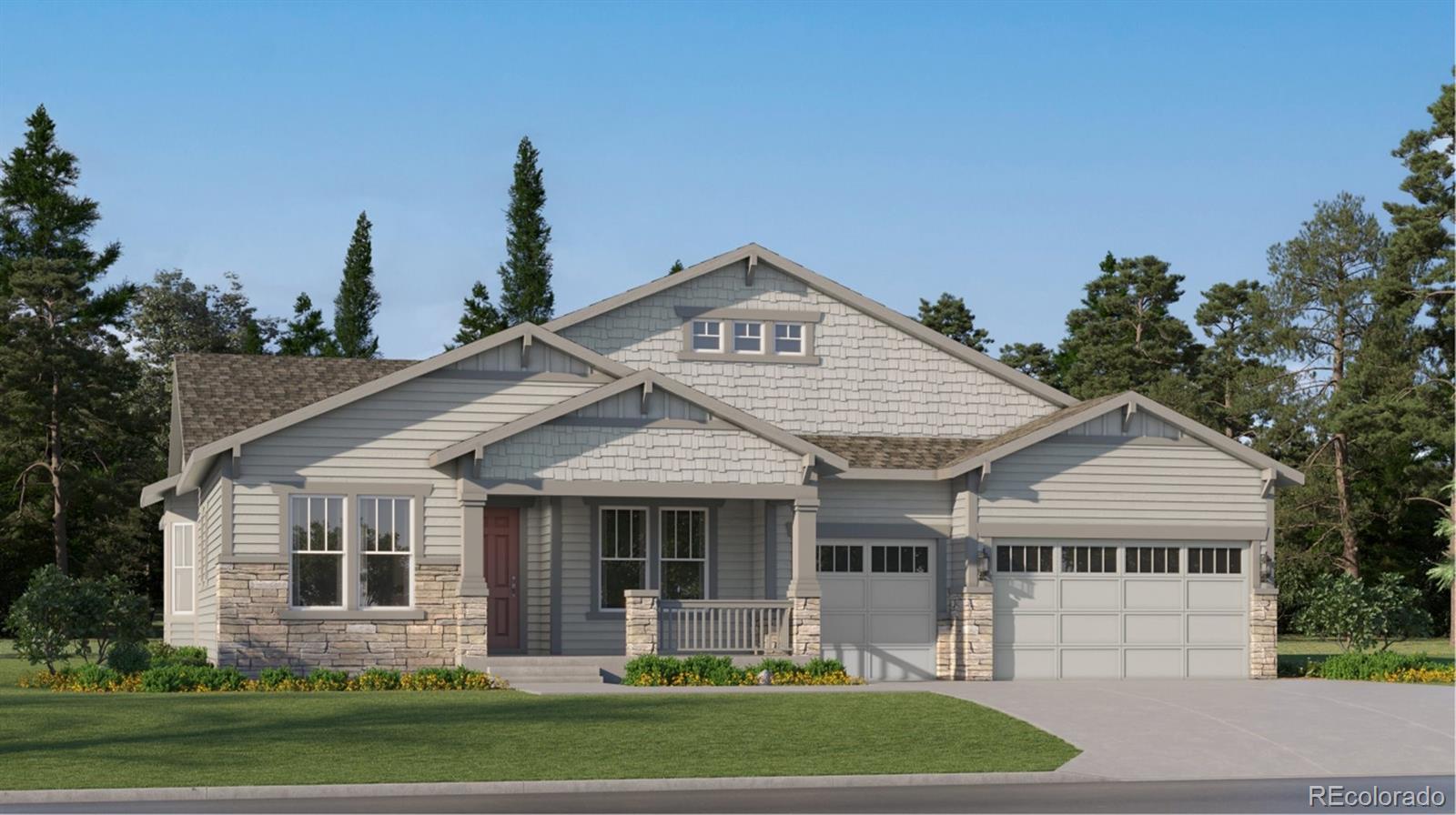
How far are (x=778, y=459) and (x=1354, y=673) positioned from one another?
9657 millimetres

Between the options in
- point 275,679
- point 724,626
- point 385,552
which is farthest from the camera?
point 724,626

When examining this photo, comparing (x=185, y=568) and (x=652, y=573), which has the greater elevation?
(x=652, y=573)

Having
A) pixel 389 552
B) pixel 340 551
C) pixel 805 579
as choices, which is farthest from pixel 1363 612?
pixel 340 551

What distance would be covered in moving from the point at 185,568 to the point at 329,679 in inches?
322

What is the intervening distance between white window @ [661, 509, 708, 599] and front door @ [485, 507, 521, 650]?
7.77 ft

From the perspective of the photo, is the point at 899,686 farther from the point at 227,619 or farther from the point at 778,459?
the point at 227,619

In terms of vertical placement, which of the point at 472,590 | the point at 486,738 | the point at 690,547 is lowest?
the point at 486,738

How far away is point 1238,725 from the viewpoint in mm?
21578

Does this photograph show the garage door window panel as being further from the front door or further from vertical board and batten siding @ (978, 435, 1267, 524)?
the front door

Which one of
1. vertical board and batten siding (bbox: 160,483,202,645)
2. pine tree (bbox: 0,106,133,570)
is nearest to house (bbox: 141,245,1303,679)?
vertical board and batten siding (bbox: 160,483,202,645)

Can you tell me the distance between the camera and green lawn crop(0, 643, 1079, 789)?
16.9 m

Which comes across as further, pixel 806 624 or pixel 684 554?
pixel 684 554

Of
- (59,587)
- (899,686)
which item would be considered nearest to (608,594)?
(899,686)

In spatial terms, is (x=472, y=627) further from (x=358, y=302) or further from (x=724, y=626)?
(x=358, y=302)
